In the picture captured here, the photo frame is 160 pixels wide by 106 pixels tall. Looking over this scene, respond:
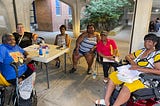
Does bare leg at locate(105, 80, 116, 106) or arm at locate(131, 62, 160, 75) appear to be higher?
arm at locate(131, 62, 160, 75)

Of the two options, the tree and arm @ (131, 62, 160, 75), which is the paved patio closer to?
arm @ (131, 62, 160, 75)

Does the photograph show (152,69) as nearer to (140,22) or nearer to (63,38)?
(140,22)

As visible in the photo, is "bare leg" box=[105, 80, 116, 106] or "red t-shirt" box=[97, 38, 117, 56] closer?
"bare leg" box=[105, 80, 116, 106]

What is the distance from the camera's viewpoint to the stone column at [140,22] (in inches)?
123

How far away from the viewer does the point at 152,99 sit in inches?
75.3

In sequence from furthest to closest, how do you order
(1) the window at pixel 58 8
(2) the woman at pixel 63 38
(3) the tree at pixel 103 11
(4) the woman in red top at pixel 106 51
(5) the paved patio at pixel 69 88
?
(1) the window at pixel 58 8
(3) the tree at pixel 103 11
(2) the woman at pixel 63 38
(4) the woman in red top at pixel 106 51
(5) the paved patio at pixel 69 88

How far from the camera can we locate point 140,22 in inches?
127

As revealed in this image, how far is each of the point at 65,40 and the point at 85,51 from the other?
516mm

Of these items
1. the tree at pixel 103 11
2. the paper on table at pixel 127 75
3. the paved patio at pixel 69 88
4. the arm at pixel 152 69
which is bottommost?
the paved patio at pixel 69 88

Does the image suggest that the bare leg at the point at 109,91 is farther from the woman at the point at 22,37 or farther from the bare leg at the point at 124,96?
the woman at the point at 22,37

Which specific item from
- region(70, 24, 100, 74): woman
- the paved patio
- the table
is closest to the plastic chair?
the paved patio

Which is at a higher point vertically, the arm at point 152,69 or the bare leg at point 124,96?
the arm at point 152,69

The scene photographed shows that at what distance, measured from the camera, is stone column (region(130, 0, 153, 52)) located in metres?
3.11

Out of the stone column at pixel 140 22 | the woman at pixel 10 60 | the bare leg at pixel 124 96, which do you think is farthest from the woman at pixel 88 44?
the bare leg at pixel 124 96
